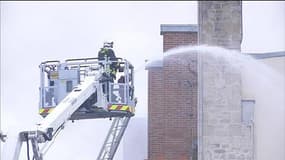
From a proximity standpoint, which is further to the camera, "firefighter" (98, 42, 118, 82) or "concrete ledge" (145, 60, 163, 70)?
"concrete ledge" (145, 60, 163, 70)

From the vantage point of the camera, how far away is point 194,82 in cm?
2111

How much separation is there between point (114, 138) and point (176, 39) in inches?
131

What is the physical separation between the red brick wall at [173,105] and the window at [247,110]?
2.18 metres

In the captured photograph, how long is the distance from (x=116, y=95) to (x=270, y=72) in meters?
4.18

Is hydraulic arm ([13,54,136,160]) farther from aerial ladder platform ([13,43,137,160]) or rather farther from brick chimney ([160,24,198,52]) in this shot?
brick chimney ([160,24,198,52])

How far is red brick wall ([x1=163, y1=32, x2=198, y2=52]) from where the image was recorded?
21.5 meters

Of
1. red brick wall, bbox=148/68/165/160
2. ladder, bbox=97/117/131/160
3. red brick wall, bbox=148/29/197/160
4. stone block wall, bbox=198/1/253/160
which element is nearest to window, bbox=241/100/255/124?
stone block wall, bbox=198/1/253/160

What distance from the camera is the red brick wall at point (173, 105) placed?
21.0m

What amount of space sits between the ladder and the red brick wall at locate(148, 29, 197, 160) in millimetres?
1646

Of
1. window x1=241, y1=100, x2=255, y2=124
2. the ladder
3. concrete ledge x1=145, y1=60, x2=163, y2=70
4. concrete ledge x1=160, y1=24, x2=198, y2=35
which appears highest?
concrete ledge x1=160, y1=24, x2=198, y2=35

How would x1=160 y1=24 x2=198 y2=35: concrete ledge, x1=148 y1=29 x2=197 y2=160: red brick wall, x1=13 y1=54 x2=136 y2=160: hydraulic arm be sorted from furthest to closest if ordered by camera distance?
1. x1=160 y1=24 x2=198 y2=35: concrete ledge
2. x1=148 y1=29 x2=197 y2=160: red brick wall
3. x1=13 y1=54 x2=136 y2=160: hydraulic arm

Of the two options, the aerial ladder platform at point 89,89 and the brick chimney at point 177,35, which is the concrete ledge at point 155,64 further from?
the aerial ladder platform at point 89,89

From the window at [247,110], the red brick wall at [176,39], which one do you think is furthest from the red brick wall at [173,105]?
the window at [247,110]

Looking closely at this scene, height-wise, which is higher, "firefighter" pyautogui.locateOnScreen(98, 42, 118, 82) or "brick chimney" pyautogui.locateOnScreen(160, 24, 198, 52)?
"brick chimney" pyautogui.locateOnScreen(160, 24, 198, 52)
